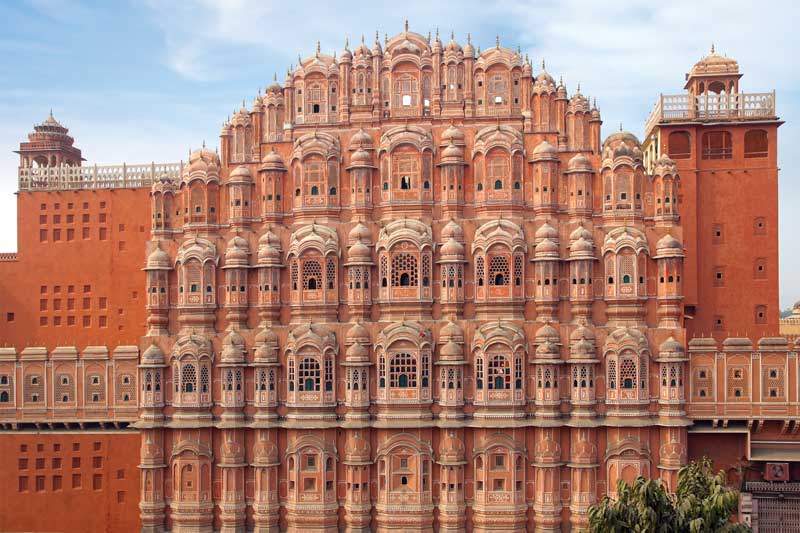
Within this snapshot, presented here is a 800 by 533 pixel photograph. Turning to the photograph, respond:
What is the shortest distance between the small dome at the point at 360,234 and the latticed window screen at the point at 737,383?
52.1ft

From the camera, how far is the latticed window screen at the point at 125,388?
41094 millimetres

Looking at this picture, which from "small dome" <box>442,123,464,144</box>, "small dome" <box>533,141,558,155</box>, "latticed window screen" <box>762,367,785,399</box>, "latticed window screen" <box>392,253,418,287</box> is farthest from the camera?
"small dome" <box>442,123,464,144</box>

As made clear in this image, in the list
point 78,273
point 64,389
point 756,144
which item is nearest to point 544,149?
point 756,144

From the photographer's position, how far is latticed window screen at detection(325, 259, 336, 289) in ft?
129

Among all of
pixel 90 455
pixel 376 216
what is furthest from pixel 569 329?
pixel 90 455

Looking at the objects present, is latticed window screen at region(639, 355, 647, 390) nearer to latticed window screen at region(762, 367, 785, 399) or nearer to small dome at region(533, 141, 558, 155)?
latticed window screen at region(762, 367, 785, 399)

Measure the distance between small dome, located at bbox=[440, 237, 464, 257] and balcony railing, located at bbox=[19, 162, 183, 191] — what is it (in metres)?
15.5

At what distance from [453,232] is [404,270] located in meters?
2.59

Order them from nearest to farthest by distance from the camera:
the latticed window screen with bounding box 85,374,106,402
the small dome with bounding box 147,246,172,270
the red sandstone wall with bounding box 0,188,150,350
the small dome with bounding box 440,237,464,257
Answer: the small dome with bounding box 440,237,464,257
the small dome with bounding box 147,246,172,270
the latticed window screen with bounding box 85,374,106,402
the red sandstone wall with bounding box 0,188,150,350

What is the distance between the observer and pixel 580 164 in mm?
39344

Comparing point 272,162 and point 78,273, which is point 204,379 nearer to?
point 272,162

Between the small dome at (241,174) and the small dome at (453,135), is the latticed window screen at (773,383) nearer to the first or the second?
the small dome at (453,135)

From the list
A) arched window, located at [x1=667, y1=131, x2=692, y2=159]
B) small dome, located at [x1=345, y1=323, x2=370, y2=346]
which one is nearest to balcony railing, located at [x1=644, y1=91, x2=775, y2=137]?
arched window, located at [x1=667, y1=131, x2=692, y2=159]

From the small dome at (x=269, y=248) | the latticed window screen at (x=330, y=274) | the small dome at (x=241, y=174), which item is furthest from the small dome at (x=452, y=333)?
the small dome at (x=241, y=174)
